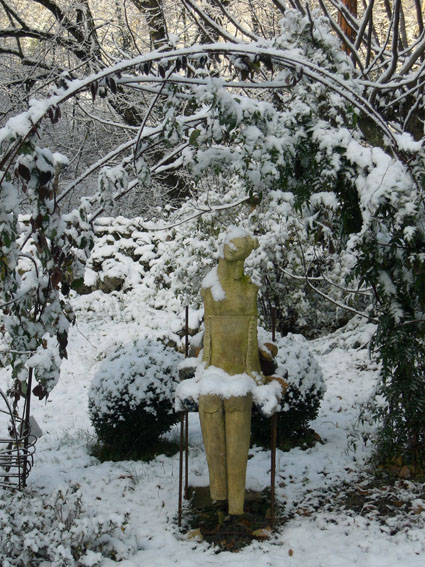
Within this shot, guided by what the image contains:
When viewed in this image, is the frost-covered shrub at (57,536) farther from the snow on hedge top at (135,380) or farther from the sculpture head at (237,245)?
the sculpture head at (237,245)

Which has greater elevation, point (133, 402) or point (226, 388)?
point (226, 388)

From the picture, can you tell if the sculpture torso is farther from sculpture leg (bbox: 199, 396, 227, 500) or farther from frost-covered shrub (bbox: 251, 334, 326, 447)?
frost-covered shrub (bbox: 251, 334, 326, 447)

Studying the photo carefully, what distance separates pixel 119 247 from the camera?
9.54 meters

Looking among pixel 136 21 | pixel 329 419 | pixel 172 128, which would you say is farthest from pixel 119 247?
pixel 172 128

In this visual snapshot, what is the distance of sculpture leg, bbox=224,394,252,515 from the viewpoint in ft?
10.7

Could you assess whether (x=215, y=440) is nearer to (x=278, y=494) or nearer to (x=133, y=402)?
(x=278, y=494)

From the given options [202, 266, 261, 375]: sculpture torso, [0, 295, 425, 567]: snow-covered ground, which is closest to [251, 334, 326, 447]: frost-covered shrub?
[0, 295, 425, 567]: snow-covered ground

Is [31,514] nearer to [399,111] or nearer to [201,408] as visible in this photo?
[201,408]

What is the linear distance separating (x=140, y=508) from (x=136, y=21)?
8748 mm

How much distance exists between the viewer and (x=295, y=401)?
4695 millimetres

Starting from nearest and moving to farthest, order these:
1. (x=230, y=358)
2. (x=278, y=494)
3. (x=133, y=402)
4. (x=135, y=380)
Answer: (x=230, y=358) < (x=278, y=494) < (x=133, y=402) < (x=135, y=380)

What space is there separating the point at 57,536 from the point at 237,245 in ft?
6.24

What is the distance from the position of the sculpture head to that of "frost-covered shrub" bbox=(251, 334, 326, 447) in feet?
5.75

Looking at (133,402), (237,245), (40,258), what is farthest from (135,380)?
(40,258)
